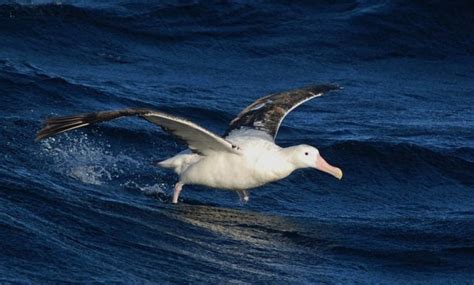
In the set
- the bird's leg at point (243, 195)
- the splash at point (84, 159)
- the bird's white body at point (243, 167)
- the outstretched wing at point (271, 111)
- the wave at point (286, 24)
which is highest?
the wave at point (286, 24)

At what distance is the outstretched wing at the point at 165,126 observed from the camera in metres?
10.8

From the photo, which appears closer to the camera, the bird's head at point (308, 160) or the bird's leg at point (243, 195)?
the bird's head at point (308, 160)

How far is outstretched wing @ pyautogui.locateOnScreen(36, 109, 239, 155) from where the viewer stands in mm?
10789

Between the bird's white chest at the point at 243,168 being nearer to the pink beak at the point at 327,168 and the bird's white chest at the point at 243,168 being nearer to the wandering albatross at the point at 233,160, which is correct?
the wandering albatross at the point at 233,160

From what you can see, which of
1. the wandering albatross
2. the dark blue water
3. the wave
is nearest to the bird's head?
the wandering albatross

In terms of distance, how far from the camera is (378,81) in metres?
18.9

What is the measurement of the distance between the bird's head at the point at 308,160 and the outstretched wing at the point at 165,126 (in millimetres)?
541

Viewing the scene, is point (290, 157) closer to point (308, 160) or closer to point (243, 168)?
point (308, 160)

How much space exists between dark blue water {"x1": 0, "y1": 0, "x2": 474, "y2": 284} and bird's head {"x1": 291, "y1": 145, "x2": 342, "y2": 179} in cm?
52

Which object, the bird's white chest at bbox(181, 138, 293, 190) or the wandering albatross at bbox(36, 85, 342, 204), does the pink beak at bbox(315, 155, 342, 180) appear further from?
the bird's white chest at bbox(181, 138, 293, 190)

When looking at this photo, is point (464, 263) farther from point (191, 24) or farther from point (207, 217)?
point (191, 24)

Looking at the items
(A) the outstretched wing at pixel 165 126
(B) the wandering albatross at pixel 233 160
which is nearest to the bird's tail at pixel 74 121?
(A) the outstretched wing at pixel 165 126

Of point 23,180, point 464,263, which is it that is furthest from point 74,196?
point 464,263

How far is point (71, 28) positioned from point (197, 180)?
748 cm
